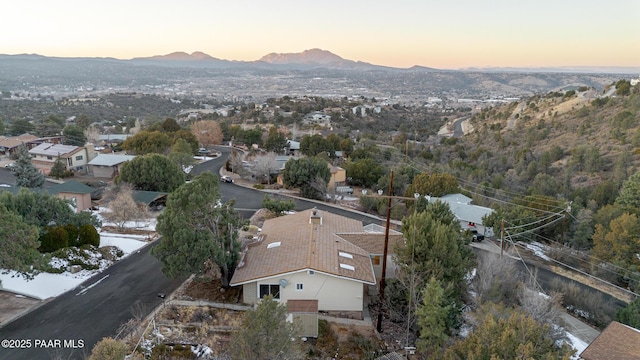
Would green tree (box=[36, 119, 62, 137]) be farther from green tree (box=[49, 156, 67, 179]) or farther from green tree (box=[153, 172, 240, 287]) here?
green tree (box=[153, 172, 240, 287])

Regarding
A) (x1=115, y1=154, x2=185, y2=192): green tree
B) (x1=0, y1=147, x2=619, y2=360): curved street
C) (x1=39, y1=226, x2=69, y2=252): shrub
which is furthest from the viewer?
(x1=115, y1=154, x2=185, y2=192): green tree

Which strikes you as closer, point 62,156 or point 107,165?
point 107,165

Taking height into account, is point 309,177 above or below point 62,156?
above

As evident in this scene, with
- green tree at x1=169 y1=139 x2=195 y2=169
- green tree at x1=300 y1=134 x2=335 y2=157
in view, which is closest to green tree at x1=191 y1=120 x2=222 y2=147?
green tree at x1=169 y1=139 x2=195 y2=169

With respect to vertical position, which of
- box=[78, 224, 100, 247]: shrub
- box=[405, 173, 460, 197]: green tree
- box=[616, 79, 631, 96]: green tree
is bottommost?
box=[405, 173, 460, 197]: green tree

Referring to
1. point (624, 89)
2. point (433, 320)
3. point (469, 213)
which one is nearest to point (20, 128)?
point (469, 213)

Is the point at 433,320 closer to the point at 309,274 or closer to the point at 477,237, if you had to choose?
the point at 309,274

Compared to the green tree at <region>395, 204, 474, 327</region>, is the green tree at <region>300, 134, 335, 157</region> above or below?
below
